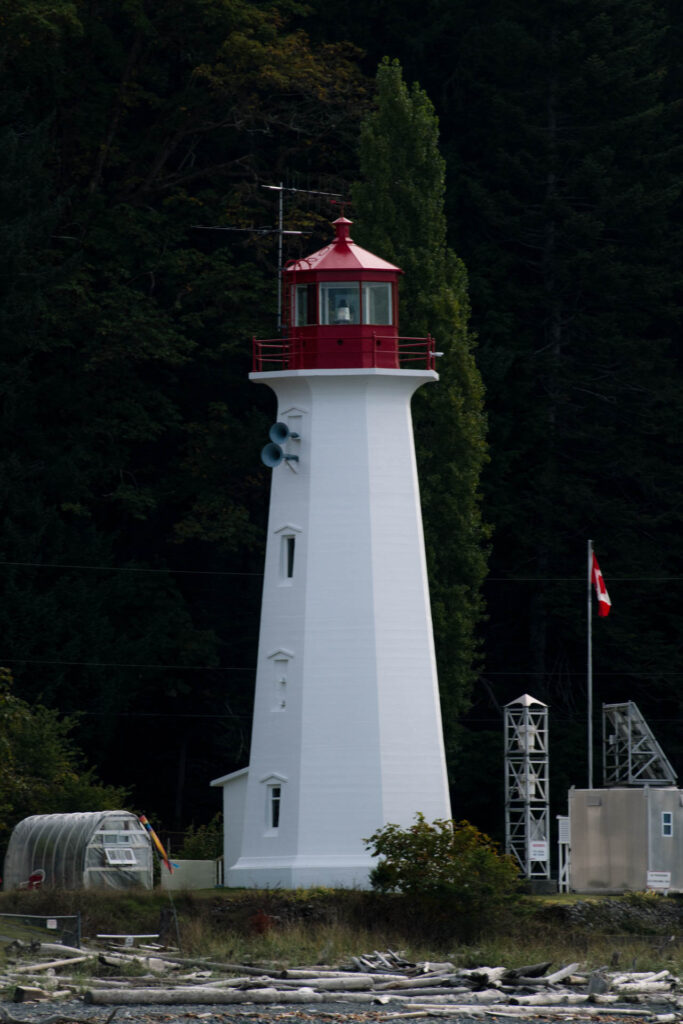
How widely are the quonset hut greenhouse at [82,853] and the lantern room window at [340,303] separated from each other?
11623 millimetres

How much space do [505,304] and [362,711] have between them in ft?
82.0

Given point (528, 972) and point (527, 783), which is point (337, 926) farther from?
point (527, 783)

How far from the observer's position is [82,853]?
53062mm

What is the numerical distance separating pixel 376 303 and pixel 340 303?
0.77 metres

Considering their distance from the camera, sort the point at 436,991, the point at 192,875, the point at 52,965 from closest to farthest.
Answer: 1. the point at 436,991
2. the point at 52,965
3. the point at 192,875

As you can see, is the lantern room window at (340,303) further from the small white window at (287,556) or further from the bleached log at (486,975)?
the bleached log at (486,975)

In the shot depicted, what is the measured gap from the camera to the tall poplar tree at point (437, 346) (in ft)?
208

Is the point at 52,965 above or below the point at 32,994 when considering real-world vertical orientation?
above

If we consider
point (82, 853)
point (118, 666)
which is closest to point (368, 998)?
point (82, 853)

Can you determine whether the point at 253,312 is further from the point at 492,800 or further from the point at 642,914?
the point at 642,914

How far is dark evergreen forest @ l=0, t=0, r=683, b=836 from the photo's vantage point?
66.2 m

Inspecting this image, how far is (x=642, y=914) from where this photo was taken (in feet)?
174

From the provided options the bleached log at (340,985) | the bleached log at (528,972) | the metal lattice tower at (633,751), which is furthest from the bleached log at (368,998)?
the metal lattice tower at (633,751)

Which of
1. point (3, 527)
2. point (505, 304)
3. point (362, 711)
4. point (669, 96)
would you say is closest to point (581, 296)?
point (505, 304)
